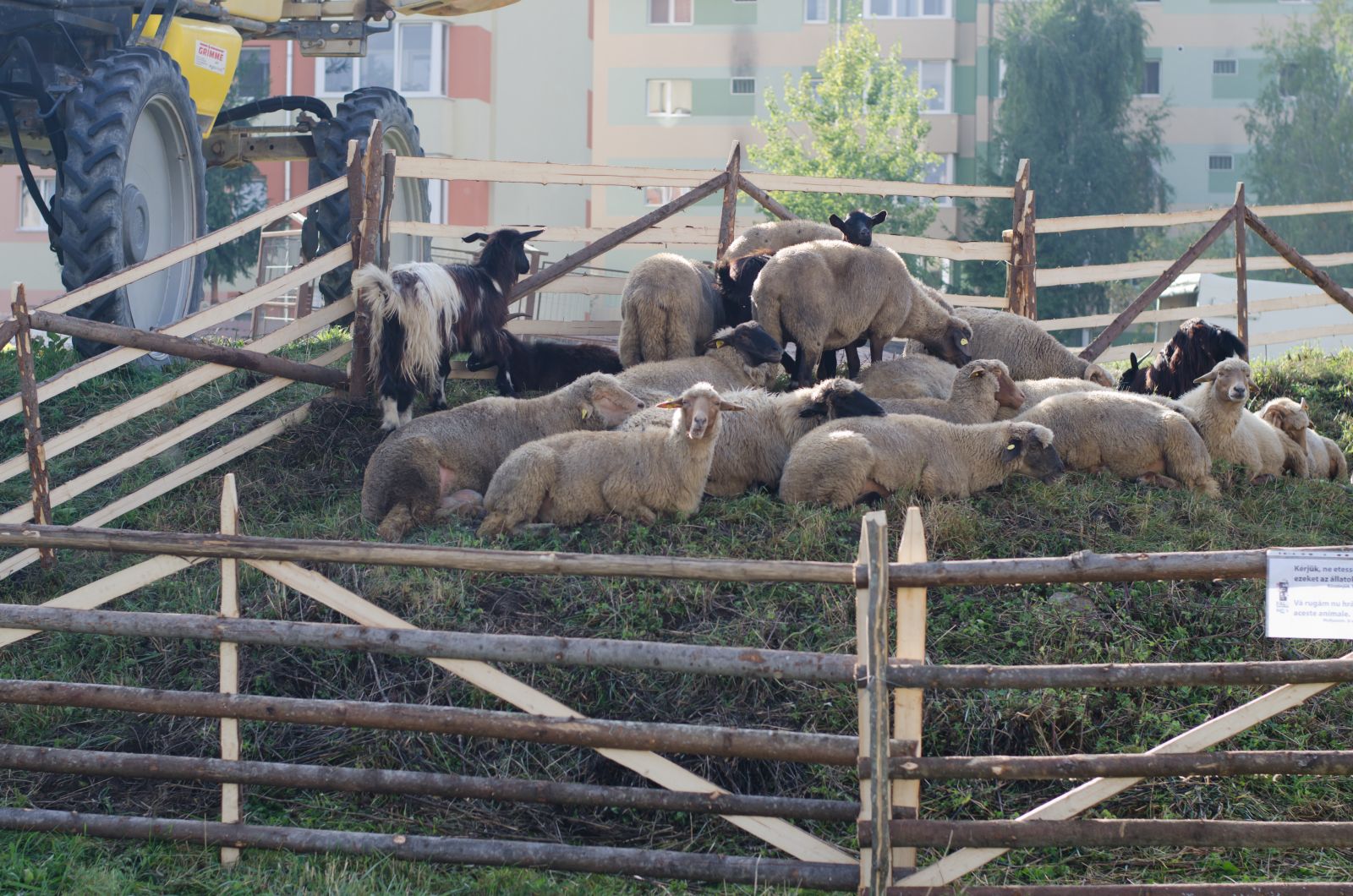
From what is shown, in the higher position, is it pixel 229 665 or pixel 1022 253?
pixel 1022 253

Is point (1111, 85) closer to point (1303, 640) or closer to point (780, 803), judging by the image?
point (1303, 640)

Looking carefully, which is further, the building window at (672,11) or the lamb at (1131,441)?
the building window at (672,11)

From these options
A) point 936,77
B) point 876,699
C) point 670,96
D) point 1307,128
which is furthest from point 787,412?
point 1307,128

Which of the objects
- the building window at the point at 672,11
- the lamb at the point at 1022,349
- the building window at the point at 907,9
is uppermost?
the building window at the point at 907,9

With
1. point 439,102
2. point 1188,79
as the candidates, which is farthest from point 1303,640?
point 1188,79

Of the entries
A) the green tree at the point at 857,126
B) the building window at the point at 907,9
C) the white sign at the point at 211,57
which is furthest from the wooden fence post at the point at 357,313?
the building window at the point at 907,9

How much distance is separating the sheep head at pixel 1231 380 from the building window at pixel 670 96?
3016 cm

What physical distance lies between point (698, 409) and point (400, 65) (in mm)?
26633

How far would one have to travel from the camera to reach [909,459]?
8469 millimetres

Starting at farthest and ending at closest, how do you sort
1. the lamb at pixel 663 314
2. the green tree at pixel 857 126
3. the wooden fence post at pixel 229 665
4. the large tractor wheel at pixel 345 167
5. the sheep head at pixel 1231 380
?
the green tree at pixel 857 126
the large tractor wheel at pixel 345 167
the lamb at pixel 663 314
the sheep head at pixel 1231 380
the wooden fence post at pixel 229 665

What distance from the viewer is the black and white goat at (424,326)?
9609 millimetres

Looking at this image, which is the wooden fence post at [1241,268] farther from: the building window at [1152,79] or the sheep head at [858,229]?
the building window at [1152,79]

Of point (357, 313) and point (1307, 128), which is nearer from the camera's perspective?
point (357, 313)

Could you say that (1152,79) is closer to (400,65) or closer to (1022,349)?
(400,65)
